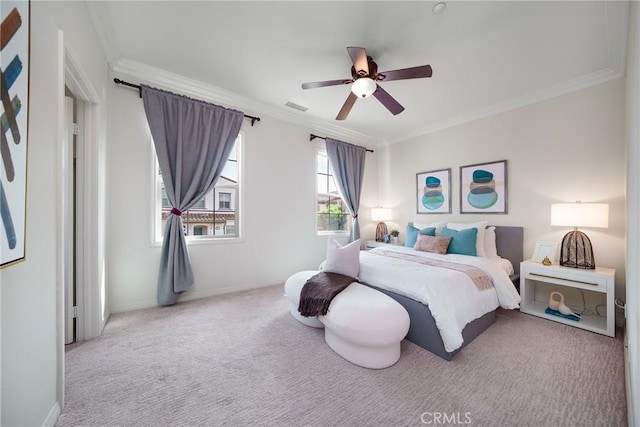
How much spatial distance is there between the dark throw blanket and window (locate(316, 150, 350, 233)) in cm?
191

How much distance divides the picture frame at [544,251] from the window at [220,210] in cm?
380

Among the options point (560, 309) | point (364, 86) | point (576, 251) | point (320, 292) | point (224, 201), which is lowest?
point (560, 309)

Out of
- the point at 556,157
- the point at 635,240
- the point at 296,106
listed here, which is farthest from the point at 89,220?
the point at 556,157

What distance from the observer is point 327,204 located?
4.35 m

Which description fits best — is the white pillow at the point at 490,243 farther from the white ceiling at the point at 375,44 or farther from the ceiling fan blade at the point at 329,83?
the ceiling fan blade at the point at 329,83

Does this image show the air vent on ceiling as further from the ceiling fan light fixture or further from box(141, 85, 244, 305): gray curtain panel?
the ceiling fan light fixture

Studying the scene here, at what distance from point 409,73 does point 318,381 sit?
2.45 meters

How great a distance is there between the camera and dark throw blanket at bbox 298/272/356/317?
Result: 75.2 inches

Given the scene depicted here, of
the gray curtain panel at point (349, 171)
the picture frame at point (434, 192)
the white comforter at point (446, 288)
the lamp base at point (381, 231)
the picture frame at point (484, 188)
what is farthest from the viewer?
the lamp base at point (381, 231)

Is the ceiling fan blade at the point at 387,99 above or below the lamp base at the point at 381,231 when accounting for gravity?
above

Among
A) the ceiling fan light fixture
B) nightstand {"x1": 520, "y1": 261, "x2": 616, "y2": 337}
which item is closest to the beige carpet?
nightstand {"x1": 520, "y1": 261, "x2": 616, "y2": 337}

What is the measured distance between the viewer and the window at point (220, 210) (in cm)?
304

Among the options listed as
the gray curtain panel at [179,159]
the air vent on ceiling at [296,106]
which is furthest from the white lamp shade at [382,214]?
the gray curtain panel at [179,159]

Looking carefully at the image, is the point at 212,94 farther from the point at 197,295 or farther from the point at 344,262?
the point at 344,262
